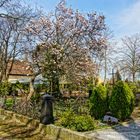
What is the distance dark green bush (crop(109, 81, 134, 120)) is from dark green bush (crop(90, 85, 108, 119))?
36 centimetres

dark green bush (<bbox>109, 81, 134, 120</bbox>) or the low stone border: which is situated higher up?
dark green bush (<bbox>109, 81, 134, 120</bbox>)

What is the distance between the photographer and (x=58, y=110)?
1244cm

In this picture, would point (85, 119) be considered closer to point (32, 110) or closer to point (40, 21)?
point (32, 110)

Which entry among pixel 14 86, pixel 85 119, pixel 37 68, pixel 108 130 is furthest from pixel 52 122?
pixel 14 86

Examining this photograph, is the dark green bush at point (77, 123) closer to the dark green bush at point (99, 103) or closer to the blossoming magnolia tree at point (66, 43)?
the dark green bush at point (99, 103)

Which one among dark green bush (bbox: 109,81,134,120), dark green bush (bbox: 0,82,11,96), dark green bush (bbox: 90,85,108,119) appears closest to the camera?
dark green bush (bbox: 109,81,134,120)

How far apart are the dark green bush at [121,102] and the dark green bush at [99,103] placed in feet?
1.17

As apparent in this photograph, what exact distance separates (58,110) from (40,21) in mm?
7322

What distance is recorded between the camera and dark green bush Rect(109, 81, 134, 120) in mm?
11227

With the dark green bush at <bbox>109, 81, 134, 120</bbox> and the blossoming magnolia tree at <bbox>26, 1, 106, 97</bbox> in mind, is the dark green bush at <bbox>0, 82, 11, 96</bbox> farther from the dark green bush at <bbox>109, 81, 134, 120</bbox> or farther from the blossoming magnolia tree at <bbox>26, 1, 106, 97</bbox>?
the dark green bush at <bbox>109, 81, 134, 120</bbox>

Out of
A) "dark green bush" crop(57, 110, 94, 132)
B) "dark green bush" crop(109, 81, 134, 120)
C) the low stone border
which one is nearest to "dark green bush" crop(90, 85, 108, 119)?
"dark green bush" crop(109, 81, 134, 120)

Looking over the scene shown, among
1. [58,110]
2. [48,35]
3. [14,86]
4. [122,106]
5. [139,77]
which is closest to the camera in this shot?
[122,106]

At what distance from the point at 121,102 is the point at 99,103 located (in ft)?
3.02

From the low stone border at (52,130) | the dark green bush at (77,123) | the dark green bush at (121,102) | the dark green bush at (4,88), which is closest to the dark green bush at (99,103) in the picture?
the dark green bush at (121,102)
